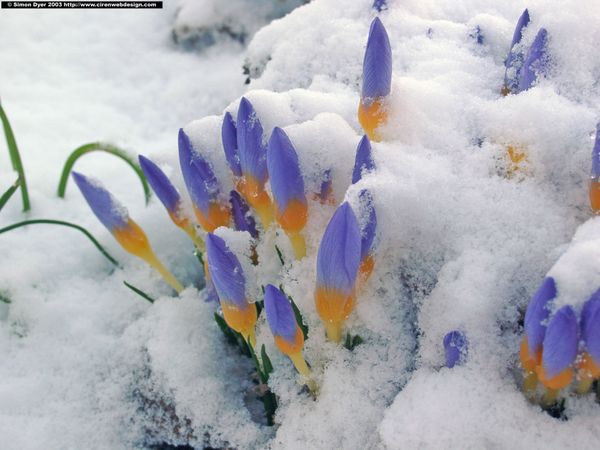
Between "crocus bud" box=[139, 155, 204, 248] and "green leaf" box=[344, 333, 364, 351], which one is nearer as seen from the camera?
"green leaf" box=[344, 333, 364, 351]

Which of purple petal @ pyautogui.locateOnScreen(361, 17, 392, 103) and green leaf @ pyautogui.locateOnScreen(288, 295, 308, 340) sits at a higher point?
purple petal @ pyautogui.locateOnScreen(361, 17, 392, 103)

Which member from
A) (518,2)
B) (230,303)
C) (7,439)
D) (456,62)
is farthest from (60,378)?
(518,2)

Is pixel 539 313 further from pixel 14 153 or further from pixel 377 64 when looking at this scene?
pixel 14 153

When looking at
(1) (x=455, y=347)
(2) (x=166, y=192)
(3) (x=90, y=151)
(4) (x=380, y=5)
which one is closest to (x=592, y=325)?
(1) (x=455, y=347)

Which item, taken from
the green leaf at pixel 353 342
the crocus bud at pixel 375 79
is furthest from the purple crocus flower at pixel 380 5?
the green leaf at pixel 353 342

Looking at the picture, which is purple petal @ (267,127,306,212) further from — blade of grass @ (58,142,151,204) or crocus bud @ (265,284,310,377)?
blade of grass @ (58,142,151,204)

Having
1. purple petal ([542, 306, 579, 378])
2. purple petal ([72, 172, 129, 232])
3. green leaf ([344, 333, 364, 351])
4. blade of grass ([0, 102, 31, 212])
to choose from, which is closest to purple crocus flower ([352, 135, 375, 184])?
green leaf ([344, 333, 364, 351])
